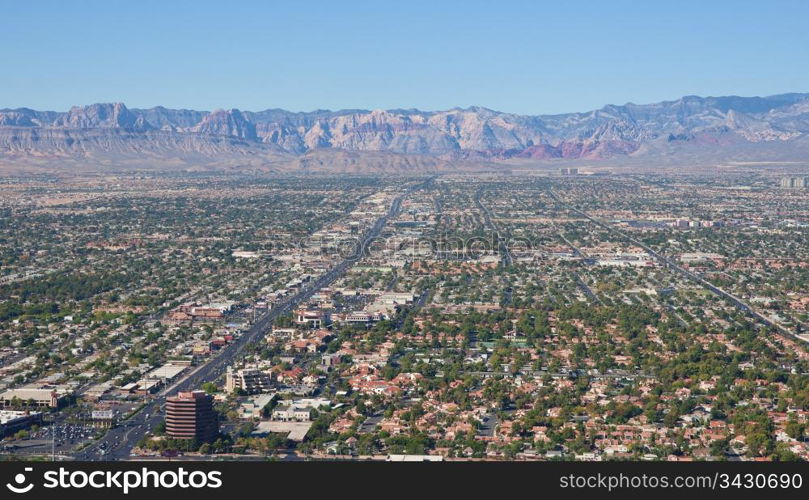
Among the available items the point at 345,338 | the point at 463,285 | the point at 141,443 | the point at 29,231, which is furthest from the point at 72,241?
the point at 141,443

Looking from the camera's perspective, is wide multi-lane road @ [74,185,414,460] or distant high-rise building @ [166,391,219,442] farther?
distant high-rise building @ [166,391,219,442]
